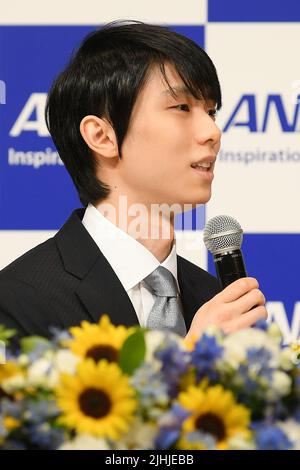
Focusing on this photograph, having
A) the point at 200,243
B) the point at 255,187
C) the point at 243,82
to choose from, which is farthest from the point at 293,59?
the point at 200,243

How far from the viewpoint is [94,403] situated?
0.57 meters

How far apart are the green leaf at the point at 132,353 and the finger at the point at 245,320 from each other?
49 cm

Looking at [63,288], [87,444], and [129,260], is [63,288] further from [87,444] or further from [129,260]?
[87,444]

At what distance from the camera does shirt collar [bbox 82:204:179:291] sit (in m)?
1.39

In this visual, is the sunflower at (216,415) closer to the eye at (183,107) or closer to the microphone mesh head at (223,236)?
the microphone mesh head at (223,236)

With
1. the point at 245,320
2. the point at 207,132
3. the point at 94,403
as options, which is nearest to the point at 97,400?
the point at 94,403

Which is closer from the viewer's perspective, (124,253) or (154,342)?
(154,342)

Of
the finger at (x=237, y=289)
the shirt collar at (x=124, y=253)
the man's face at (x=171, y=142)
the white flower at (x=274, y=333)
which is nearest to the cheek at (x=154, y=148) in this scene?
the man's face at (x=171, y=142)

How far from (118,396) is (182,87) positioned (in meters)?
0.89

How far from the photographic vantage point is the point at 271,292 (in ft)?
6.52

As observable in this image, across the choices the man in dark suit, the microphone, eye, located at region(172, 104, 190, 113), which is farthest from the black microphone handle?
eye, located at region(172, 104, 190, 113)

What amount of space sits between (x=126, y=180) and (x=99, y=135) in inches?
3.9

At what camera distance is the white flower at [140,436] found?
568 millimetres
